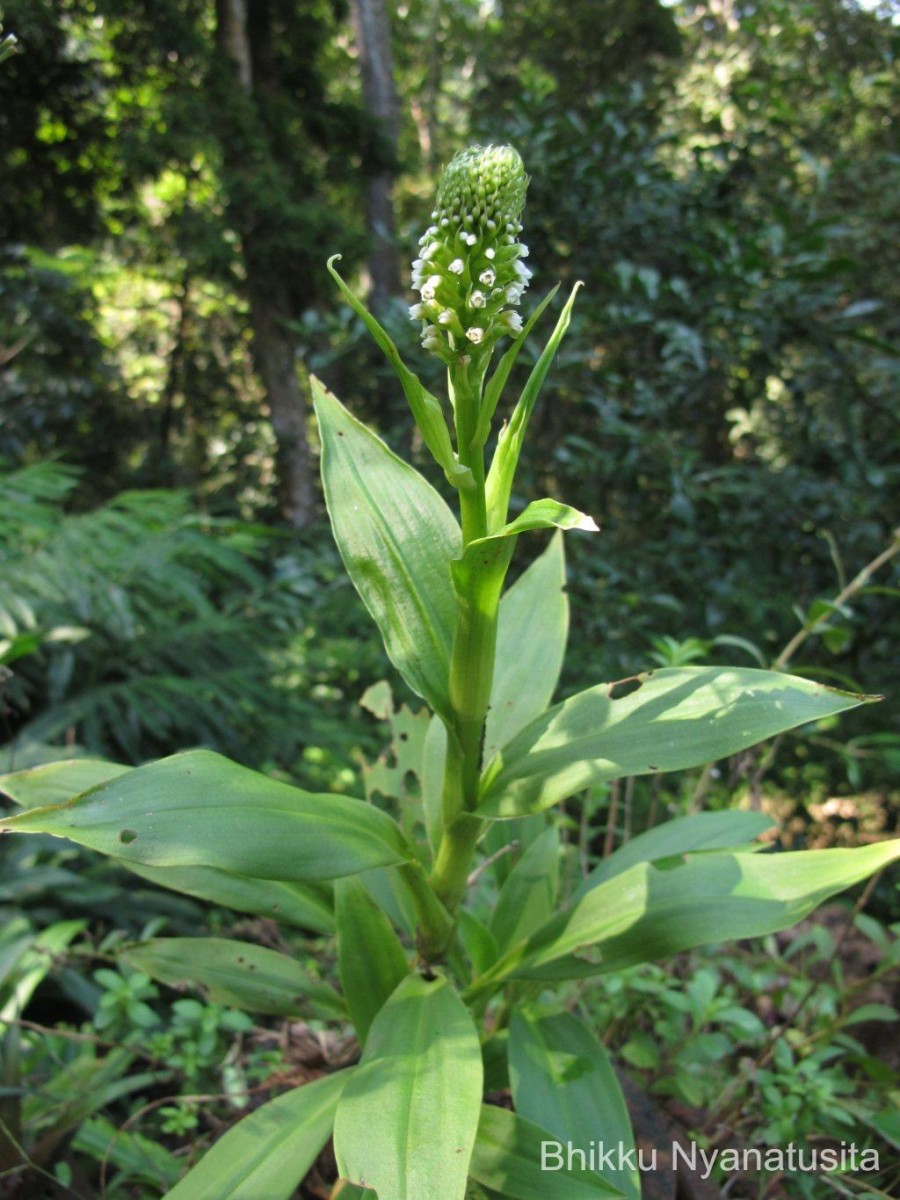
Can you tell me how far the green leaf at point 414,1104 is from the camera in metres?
0.69

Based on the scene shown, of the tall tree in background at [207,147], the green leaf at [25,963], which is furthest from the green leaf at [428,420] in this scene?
the tall tree in background at [207,147]

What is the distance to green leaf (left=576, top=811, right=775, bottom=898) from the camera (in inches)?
A: 42.0

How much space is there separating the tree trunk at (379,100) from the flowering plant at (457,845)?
4.26 meters

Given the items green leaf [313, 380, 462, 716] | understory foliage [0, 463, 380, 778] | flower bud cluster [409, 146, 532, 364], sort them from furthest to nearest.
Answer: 1. understory foliage [0, 463, 380, 778]
2. green leaf [313, 380, 462, 716]
3. flower bud cluster [409, 146, 532, 364]

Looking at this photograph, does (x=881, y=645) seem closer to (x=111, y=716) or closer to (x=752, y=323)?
(x=752, y=323)

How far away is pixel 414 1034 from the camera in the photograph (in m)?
0.84

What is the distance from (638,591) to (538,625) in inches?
54.3

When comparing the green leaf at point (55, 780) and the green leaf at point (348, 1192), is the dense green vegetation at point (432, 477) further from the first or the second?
the green leaf at point (55, 780)

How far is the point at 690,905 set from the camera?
0.91 m

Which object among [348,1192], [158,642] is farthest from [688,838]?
[158,642]

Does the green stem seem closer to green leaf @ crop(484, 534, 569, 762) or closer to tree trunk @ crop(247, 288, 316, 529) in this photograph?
green leaf @ crop(484, 534, 569, 762)

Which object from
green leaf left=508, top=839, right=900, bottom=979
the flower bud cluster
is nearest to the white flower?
the flower bud cluster

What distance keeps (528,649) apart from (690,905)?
0.38 m

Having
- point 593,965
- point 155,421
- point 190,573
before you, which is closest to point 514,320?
A: point 593,965
